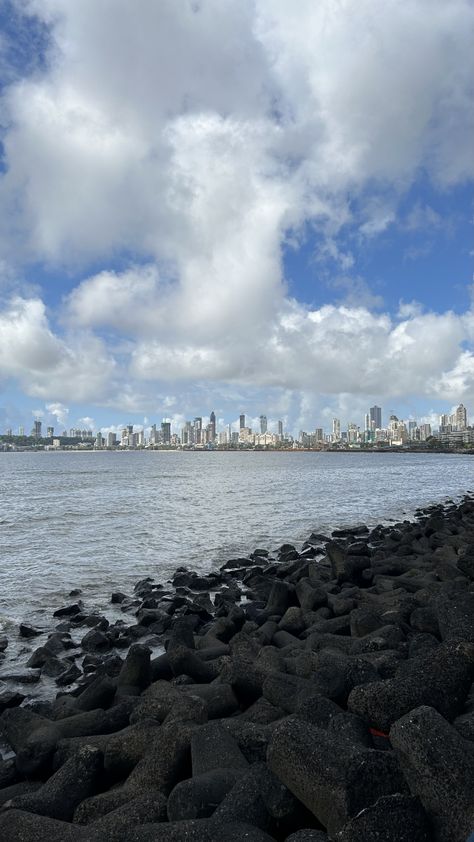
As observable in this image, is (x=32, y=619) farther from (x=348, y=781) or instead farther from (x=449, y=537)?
(x=449, y=537)

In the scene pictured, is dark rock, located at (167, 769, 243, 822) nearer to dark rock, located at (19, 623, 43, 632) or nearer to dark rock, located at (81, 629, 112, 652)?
dark rock, located at (81, 629, 112, 652)

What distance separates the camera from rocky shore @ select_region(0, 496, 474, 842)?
3.19 metres

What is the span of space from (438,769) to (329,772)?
0.63 metres

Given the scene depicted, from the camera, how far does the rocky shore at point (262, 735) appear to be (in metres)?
3.19

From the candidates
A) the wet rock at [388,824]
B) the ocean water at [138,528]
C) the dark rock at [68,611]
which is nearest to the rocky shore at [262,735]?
the wet rock at [388,824]

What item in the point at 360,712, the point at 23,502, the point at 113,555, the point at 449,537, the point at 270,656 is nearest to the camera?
the point at 360,712

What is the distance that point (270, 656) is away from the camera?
6.79 metres

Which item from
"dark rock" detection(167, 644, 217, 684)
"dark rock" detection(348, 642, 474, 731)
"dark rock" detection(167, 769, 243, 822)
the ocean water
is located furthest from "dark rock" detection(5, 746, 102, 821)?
the ocean water

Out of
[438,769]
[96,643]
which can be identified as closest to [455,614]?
[438,769]

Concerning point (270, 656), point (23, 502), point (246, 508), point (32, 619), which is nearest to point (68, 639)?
point (32, 619)

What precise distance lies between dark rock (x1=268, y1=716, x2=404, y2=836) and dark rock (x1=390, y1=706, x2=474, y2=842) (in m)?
0.16

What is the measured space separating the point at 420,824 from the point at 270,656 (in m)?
4.03

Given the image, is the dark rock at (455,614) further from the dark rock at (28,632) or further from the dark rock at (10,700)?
the dark rock at (28,632)

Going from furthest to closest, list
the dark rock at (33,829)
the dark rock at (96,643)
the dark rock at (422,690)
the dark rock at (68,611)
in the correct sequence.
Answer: the dark rock at (68,611)
the dark rock at (96,643)
the dark rock at (422,690)
the dark rock at (33,829)
